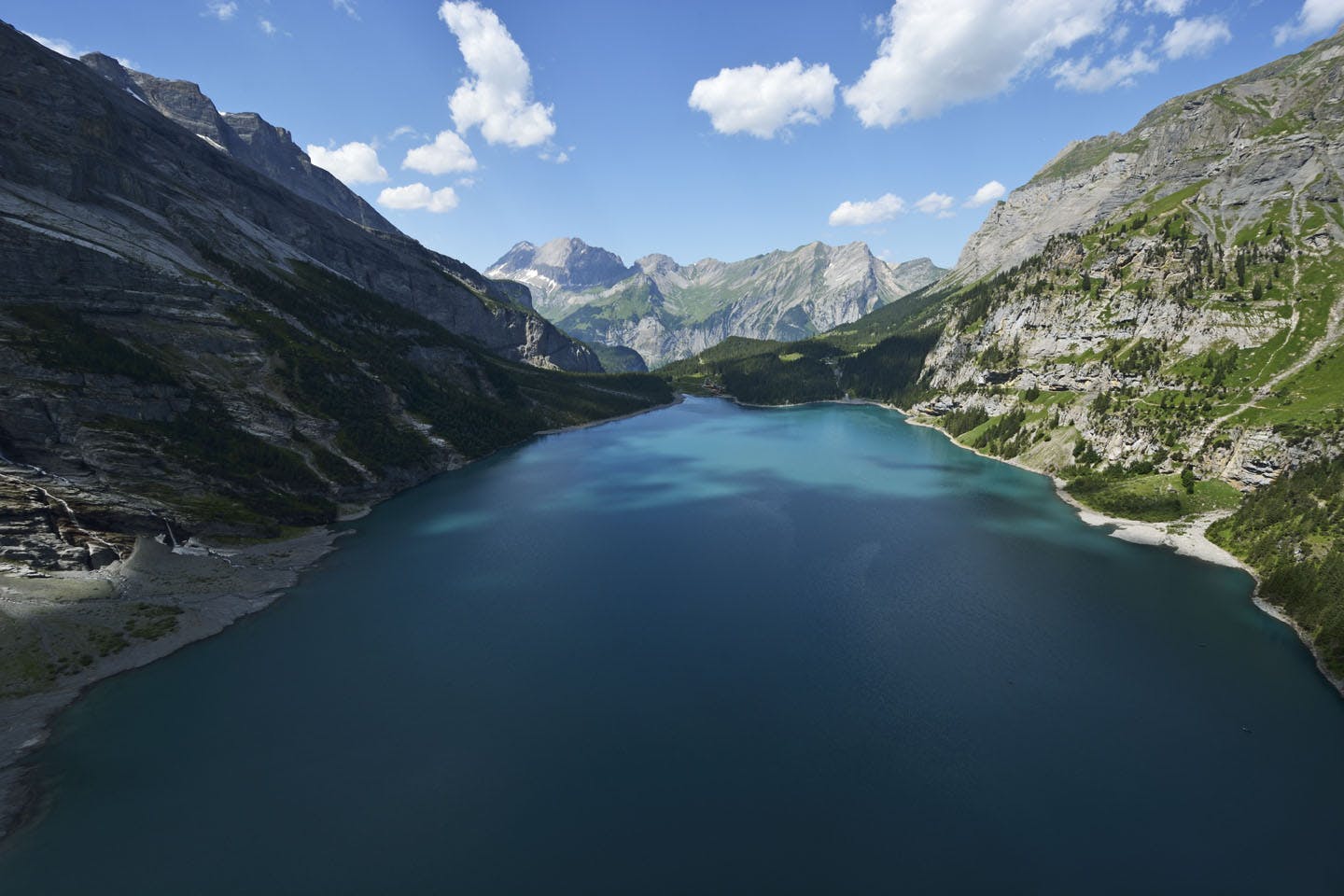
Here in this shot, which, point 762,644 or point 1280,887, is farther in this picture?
point 762,644

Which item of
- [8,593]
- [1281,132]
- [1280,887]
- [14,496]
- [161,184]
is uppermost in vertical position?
[1281,132]

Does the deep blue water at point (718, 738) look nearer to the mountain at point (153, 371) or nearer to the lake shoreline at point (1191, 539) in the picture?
the lake shoreline at point (1191, 539)

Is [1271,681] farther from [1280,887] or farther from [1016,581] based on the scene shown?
[1280,887]

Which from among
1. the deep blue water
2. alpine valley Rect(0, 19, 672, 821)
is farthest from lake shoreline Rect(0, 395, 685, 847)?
the deep blue water

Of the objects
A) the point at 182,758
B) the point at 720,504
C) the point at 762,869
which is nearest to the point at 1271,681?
the point at 762,869

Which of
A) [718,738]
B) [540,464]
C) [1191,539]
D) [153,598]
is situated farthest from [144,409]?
[1191,539]

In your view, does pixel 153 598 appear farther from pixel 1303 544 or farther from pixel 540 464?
pixel 1303 544
